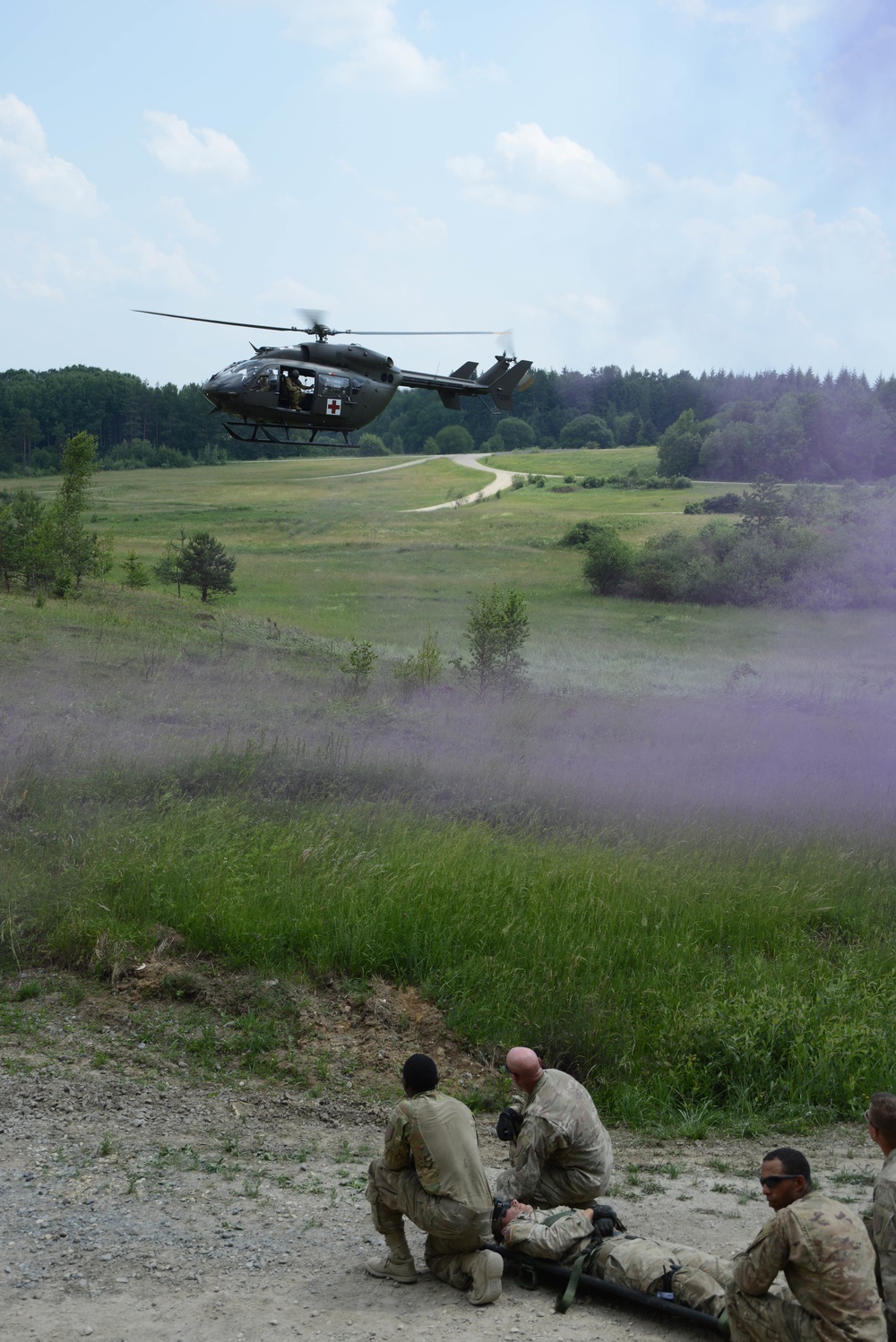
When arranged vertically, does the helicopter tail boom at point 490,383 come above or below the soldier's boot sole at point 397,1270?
above

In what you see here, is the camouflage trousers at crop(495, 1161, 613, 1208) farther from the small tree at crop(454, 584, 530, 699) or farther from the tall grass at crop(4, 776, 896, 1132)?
the small tree at crop(454, 584, 530, 699)

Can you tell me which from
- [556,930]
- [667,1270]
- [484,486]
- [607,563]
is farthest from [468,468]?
[667,1270]

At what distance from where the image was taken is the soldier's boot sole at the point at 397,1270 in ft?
15.6

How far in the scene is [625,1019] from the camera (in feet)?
26.1

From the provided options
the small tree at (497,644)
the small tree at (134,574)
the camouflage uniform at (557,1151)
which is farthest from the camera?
the small tree at (134,574)

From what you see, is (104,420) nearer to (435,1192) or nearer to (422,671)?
(422,671)

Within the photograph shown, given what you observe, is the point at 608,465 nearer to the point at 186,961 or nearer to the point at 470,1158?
the point at 186,961

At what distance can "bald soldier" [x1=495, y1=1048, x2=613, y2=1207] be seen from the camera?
16.7 feet

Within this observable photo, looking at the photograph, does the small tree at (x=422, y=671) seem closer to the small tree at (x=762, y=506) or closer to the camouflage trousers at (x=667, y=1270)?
the small tree at (x=762, y=506)

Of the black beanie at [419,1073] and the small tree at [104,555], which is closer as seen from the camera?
the black beanie at [419,1073]

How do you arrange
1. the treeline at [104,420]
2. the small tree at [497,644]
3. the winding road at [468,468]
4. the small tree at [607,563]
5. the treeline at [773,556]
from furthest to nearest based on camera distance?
the winding road at [468,468] → the treeline at [104,420] → the small tree at [607,563] → the treeline at [773,556] → the small tree at [497,644]

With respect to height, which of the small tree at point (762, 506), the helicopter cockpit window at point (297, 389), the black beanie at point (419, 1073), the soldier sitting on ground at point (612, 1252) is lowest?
the soldier sitting on ground at point (612, 1252)

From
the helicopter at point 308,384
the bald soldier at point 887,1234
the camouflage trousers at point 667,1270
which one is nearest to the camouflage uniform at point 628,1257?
the camouflage trousers at point 667,1270

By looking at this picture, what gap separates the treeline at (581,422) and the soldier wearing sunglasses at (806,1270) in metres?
18.9
